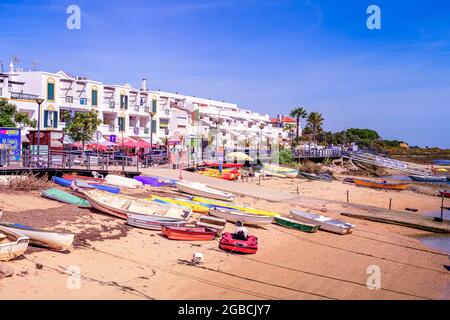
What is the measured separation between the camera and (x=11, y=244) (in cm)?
1117

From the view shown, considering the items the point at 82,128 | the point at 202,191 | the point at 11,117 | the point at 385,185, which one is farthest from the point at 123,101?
the point at 385,185

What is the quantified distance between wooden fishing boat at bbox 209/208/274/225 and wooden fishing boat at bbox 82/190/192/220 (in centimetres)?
174

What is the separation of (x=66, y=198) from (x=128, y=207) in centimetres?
305

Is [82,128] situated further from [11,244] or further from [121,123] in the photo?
[11,244]

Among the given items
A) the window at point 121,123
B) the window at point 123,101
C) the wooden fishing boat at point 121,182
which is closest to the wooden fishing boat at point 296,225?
the wooden fishing boat at point 121,182

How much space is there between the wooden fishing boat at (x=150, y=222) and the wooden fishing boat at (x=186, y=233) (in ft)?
1.32

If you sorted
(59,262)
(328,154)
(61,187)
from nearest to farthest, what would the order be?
1. (59,262)
2. (61,187)
3. (328,154)

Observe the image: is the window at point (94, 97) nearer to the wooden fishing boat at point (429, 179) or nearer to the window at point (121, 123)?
the window at point (121, 123)

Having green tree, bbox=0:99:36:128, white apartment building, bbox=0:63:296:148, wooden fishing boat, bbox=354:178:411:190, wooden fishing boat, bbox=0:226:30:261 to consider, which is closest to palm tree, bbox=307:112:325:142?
white apartment building, bbox=0:63:296:148

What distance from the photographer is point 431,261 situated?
17.3m

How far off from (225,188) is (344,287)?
56.4 feet
